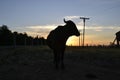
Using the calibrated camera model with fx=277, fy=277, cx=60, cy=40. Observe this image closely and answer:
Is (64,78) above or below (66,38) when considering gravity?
below

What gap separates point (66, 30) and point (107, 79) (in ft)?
12.9

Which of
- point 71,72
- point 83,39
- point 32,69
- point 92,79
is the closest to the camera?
point 92,79

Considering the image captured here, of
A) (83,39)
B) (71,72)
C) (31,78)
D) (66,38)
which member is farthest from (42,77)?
(83,39)

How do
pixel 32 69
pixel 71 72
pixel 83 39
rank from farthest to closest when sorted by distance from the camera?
pixel 83 39, pixel 32 69, pixel 71 72

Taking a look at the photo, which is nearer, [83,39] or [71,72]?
[71,72]

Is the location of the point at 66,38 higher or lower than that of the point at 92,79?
higher

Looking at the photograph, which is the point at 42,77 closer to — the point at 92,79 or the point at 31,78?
the point at 31,78

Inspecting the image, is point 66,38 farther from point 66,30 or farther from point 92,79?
point 92,79

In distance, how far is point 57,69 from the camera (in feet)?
56.0

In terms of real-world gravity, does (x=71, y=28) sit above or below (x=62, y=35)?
above

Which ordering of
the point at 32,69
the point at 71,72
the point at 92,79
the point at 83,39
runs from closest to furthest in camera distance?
the point at 92,79 → the point at 71,72 → the point at 32,69 → the point at 83,39

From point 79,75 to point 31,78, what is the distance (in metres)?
2.72

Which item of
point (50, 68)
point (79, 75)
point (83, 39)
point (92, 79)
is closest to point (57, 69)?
point (50, 68)

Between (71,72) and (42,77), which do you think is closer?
(42,77)
